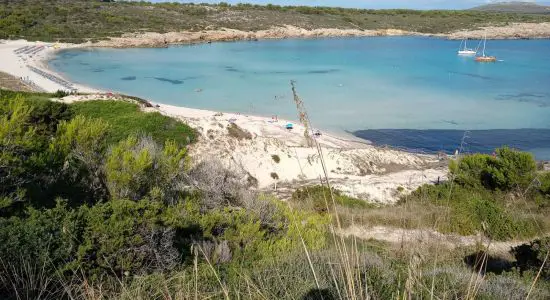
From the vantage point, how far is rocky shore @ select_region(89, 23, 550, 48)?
65.0 m

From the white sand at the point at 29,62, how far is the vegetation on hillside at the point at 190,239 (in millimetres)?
20249

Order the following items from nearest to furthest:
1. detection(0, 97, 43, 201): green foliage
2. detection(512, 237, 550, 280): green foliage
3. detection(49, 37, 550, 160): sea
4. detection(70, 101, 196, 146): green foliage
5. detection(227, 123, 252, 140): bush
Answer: detection(0, 97, 43, 201): green foliage → detection(512, 237, 550, 280): green foliage → detection(70, 101, 196, 146): green foliage → detection(227, 123, 252, 140): bush → detection(49, 37, 550, 160): sea

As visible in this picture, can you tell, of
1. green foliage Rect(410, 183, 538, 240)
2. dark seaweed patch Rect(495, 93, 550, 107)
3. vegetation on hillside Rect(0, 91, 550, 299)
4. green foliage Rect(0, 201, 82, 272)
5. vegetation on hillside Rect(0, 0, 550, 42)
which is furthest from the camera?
vegetation on hillside Rect(0, 0, 550, 42)

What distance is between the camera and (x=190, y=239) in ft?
19.8

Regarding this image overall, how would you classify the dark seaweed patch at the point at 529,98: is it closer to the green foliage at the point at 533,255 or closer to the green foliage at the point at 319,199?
the green foliage at the point at 319,199

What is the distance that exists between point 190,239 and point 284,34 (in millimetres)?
81197

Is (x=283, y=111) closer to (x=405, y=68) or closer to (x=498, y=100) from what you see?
(x=498, y=100)

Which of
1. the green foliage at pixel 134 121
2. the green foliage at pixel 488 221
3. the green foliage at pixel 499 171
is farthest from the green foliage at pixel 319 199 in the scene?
the green foliage at pixel 134 121

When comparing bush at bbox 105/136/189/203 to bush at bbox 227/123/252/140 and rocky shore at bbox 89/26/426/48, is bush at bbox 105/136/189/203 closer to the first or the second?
bush at bbox 227/123/252/140

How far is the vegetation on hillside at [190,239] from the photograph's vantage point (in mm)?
2934

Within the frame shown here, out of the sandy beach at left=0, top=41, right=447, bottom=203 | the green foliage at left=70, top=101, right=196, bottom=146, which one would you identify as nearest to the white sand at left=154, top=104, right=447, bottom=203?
the sandy beach at left=0, top=41, right=447, bottom=203

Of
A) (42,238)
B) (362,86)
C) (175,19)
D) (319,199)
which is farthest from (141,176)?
(175,19)

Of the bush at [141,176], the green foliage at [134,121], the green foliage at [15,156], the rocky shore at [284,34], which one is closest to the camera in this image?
the green foliage at [15,156]

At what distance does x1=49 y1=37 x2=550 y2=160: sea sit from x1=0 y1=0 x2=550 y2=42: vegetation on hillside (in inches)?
365
